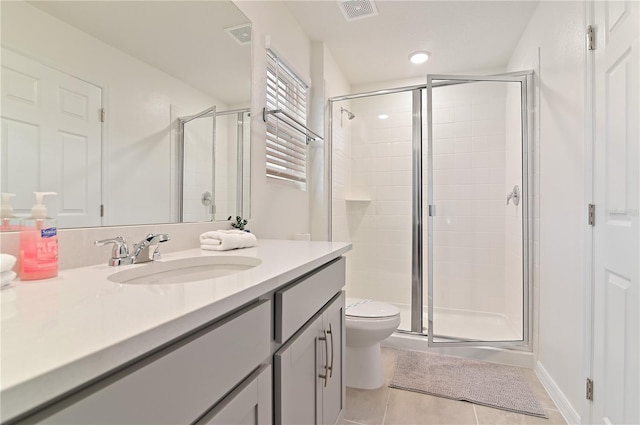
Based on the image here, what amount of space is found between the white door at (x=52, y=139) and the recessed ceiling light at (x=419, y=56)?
2.52 meters

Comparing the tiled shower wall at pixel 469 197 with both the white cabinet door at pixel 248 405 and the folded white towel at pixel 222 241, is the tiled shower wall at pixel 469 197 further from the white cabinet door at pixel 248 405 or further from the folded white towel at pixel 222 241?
the white cabinet door at pixel 248 405

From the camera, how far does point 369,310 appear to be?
1991 mm

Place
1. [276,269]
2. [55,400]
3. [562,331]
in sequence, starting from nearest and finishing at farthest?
[55,400] < [276,269] < [562,331]

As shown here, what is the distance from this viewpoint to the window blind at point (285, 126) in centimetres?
192

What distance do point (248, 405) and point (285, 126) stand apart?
1703 millimetres

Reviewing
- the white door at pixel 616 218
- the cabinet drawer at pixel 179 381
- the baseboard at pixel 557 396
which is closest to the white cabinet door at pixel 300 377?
the cabinet drawer at pixel 179 381

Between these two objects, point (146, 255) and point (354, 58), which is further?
point (354, 58)

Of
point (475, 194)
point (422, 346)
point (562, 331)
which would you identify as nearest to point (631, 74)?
point (562, 331)

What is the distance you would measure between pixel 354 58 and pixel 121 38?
2.18 meters

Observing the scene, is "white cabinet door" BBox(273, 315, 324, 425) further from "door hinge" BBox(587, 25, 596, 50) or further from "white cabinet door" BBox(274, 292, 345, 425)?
"door hinge" BBox(587, 25, 596, 50)

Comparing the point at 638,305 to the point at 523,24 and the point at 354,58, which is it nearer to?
the point at 523,24

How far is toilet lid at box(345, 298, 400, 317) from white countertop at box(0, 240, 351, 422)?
4.06 feet

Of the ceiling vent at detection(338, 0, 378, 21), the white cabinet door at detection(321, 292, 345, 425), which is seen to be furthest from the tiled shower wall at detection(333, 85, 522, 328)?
the white cabinet door at detection(321, 292, 345, 425)

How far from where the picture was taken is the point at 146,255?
0.99 m
